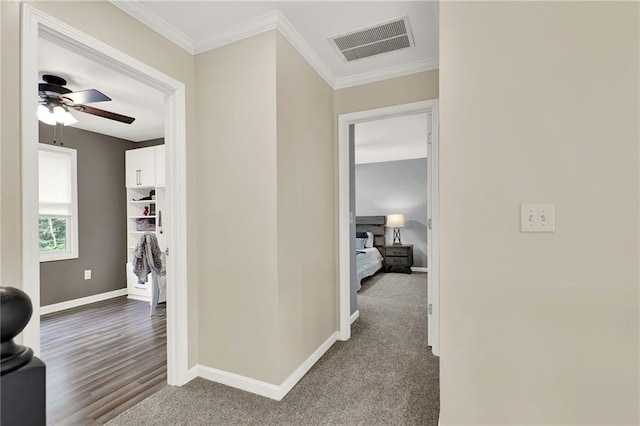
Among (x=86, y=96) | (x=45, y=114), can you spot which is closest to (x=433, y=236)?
(x=86, y=96)

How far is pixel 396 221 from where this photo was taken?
684 cm

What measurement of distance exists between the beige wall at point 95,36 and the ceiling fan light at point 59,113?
1483mm

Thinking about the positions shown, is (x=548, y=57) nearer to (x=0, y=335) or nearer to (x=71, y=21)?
(x=0, y=335)

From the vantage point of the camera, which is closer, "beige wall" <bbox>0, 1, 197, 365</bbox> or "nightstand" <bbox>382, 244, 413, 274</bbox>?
"beige wall" <bbox>0, 1, 197, 365</bbox>

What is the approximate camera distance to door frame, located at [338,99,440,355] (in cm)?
274

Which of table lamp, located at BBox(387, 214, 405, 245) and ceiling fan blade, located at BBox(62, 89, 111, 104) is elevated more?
ceiling fan blade, located at BBox(62, 89, 111, 104)

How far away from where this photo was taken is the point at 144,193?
5.21 meters

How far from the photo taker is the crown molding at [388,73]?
270 cm

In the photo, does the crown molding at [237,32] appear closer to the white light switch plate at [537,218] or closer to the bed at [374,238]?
the white light switch plate at [537,218]

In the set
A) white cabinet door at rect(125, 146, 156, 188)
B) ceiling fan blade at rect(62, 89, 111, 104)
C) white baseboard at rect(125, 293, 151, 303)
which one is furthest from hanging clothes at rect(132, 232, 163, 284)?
ceiling fan blade at rect(62, 89, 111, 104)

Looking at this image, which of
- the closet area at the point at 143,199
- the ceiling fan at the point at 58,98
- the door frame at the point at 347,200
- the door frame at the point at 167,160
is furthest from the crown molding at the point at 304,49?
the closet area at the point at 143,199

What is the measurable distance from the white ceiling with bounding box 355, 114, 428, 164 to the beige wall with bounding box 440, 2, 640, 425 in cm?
236

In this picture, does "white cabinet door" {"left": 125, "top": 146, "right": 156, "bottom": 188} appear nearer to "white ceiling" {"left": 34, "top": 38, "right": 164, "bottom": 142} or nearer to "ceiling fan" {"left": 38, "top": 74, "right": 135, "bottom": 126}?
"white ceiling" {"left": 34, "top": 38, "right": 164, "bottom": 142}

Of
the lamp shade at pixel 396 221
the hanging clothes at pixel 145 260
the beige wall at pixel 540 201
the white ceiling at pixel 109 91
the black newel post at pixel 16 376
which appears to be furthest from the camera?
the lamp shade at pixel 396 221
